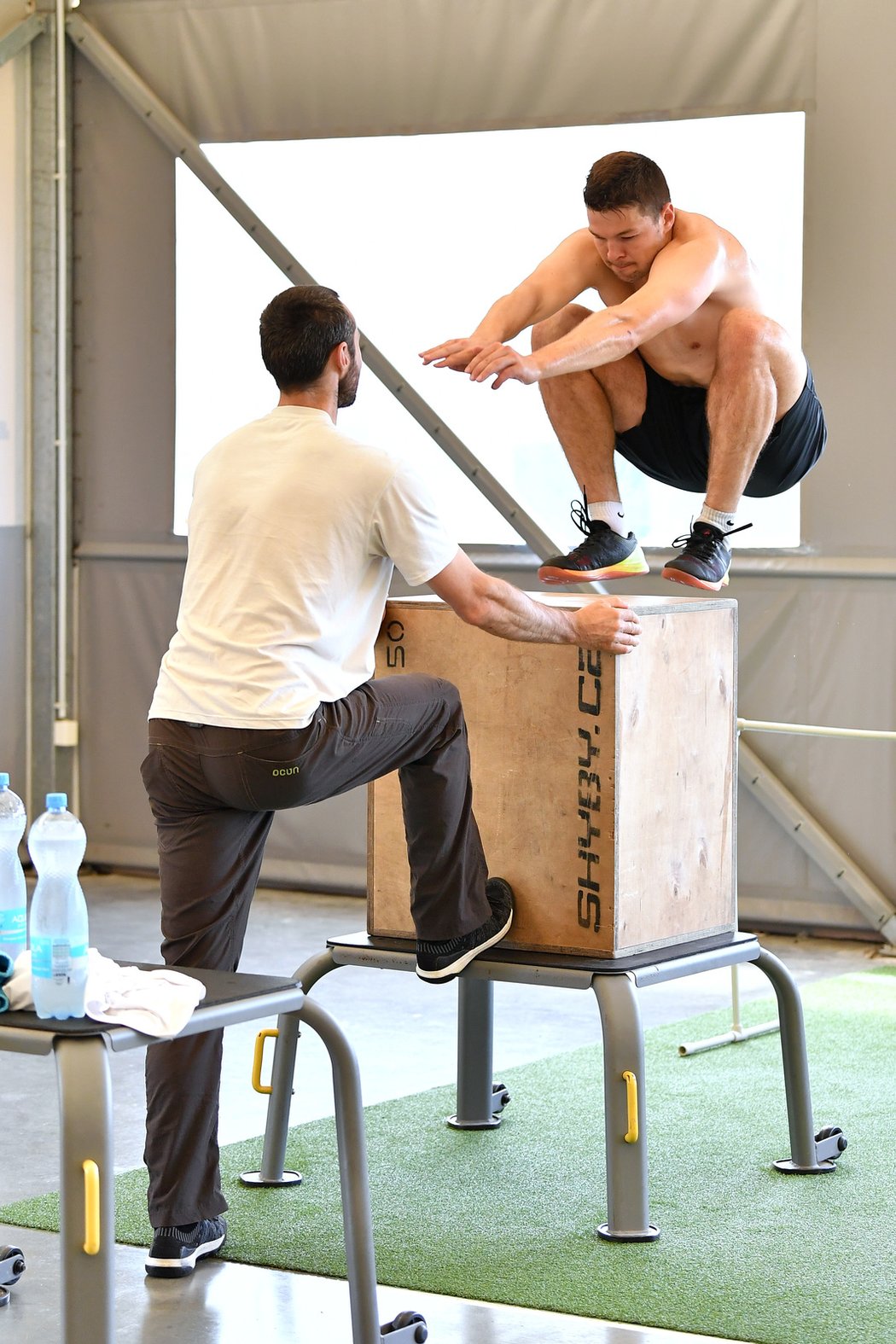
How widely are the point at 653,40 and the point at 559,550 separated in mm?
1893

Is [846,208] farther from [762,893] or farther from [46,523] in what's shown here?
[46,523]

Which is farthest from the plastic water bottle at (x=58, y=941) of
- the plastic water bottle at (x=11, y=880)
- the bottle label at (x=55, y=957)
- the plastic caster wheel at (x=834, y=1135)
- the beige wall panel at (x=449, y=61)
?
the beige wall panel at (x=449, y=61)

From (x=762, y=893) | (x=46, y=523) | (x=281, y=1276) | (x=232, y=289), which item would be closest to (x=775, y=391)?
(x=281, y=1276)

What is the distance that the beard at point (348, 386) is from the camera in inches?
134

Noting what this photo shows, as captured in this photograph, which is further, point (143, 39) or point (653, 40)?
point (143, 39)

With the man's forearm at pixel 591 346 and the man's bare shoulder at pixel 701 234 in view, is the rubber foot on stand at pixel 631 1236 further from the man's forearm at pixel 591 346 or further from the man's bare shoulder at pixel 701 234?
the man's bare shoulder at pixel 701 234

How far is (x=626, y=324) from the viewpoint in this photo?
3.53 meters

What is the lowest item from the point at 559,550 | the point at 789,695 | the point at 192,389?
the point at 789,695

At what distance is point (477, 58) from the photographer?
7082mm

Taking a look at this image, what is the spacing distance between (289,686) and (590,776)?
0.75 m

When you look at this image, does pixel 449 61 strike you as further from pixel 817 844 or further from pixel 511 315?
pixel 511 315

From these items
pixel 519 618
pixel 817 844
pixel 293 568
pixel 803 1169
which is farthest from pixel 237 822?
pixel 817 844

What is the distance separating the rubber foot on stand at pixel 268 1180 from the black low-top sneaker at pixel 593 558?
4.57 feet

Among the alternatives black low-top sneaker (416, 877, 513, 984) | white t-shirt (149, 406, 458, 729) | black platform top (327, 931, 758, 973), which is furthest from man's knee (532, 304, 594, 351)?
black platform top (327, 931, 758, 973)
